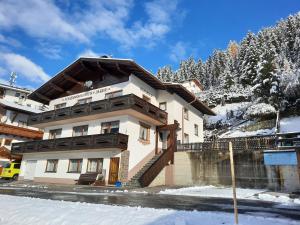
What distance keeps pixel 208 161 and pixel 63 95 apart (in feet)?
66.3

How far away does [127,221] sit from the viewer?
6.90m

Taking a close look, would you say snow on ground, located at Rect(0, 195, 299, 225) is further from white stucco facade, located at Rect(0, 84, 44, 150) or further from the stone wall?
white stucco facade, located at Rect(0, 84, 44, 150)

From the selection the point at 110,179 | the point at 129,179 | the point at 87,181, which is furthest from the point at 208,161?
the point at 87,181

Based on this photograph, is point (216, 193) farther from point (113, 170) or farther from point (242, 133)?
point (242, 133)

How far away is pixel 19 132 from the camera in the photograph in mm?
37969

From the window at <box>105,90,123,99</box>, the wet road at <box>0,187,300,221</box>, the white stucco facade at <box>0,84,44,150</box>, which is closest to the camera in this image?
the wet road at <box>0,187,300,221</box>

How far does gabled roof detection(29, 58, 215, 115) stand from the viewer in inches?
1006

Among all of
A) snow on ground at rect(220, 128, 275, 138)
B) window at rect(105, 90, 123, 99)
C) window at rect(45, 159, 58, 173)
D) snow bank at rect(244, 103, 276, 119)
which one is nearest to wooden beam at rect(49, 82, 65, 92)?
window at rect(105, 90, 123, 99)

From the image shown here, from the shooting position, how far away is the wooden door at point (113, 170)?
22.4m

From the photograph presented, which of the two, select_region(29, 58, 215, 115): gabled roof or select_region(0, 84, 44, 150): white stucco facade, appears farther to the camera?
select_region(0, 84, 44, 150): white stucco facade

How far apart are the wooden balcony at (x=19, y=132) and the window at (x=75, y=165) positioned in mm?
15850

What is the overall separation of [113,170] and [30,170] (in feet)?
45.0

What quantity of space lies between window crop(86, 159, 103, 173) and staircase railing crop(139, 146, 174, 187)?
15.9ft

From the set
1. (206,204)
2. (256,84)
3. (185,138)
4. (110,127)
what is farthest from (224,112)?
(206,204)
